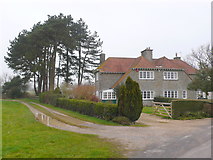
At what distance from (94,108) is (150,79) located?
16.5m

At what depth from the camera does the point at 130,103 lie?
1371cm

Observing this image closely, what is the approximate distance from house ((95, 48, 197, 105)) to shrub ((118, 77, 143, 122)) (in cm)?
1605

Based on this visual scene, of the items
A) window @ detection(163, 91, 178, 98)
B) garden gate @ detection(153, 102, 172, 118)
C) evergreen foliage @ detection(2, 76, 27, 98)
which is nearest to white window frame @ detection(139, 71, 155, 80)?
window @ detection(163, 91, 178, 98)

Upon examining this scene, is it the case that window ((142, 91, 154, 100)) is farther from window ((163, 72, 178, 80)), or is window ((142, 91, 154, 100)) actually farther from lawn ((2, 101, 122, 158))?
lawn ((2, 101, 122, 158))

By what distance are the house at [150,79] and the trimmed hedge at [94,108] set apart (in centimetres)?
941

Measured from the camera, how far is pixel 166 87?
31.4m

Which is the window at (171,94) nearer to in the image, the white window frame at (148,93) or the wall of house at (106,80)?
the white window frame at (148,93)

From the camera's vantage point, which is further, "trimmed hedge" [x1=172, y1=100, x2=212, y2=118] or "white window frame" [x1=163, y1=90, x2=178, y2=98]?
"white window frame" [x1=163, y1=90, x2=178, y2=98]

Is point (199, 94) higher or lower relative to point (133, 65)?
lower

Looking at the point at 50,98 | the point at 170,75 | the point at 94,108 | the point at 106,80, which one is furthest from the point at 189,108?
the point at 50,98

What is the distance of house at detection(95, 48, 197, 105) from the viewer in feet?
100

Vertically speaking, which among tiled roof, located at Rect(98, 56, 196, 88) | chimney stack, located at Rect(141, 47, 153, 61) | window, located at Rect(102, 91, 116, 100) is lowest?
window, located at Rect(102, 91, 116, 100)

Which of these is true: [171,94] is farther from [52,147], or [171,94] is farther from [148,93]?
[52,147]

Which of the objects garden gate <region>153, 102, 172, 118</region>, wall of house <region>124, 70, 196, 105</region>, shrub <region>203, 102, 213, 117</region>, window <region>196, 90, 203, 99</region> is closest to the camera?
shrub <region>203, 102, 213, 117</region>
